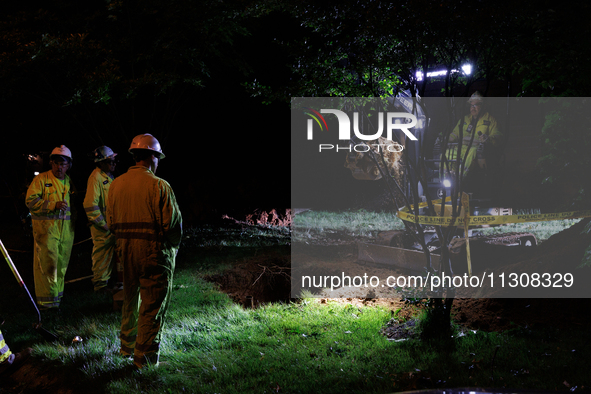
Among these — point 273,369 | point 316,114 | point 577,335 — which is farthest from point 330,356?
point 316,114

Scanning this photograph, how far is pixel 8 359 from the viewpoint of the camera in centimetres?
404

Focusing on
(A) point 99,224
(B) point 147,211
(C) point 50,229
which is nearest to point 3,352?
(B) point 147,211

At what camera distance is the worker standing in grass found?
3.82 m

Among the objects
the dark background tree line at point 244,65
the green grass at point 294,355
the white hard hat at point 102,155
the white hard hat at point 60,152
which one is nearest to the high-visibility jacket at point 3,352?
the green grass at point 294,355

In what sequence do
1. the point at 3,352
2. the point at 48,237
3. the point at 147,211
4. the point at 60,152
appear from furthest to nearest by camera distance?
the point at 60,152, the point at 48,237, the point at 3,352, the point at 147,211

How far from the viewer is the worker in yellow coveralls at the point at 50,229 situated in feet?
20.1

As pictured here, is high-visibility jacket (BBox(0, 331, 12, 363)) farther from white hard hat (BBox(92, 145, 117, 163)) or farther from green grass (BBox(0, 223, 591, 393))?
white hard hat (BBox(92, 145, 117, 163))

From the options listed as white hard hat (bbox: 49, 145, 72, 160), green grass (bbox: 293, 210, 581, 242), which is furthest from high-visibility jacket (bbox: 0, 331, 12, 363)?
green grass (bbox: 293, 210, 581, 242)

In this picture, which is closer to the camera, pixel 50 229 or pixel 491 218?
pixel 50 229

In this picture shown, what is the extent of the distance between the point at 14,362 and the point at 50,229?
98.8 inches

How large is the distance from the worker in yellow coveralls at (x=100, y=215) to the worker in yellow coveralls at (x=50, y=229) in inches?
14.4

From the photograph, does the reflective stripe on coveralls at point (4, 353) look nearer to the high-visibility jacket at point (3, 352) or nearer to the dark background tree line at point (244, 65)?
the high-visibility jacket at point (3, 352)

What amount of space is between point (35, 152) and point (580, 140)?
502 inches

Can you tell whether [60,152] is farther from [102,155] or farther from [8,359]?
[8,359]
